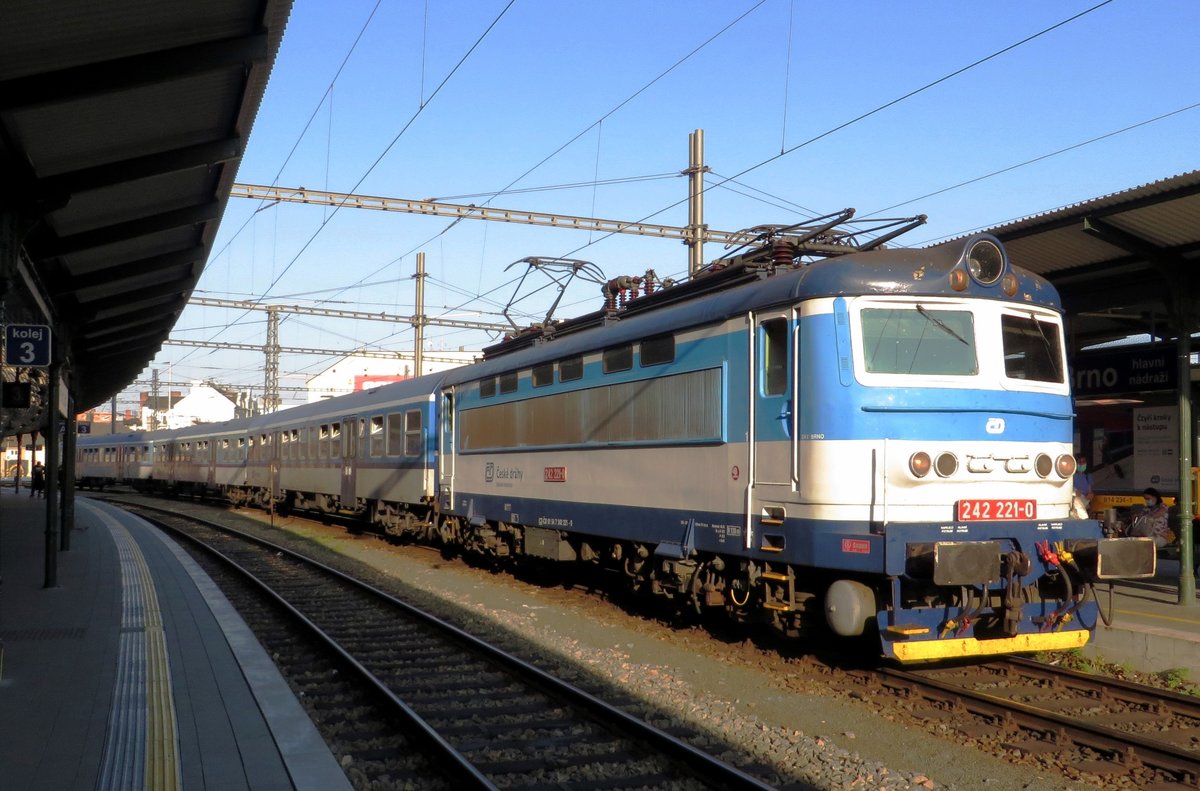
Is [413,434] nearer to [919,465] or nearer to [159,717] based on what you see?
[159,717]

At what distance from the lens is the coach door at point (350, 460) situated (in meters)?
23.3

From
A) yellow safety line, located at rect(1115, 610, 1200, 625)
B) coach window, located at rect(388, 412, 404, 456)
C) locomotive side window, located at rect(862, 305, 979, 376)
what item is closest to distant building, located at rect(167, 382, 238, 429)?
coach window, located at rect(388, 412, 404, 456)

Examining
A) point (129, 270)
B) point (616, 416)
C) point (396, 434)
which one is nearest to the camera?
point (616, 416)

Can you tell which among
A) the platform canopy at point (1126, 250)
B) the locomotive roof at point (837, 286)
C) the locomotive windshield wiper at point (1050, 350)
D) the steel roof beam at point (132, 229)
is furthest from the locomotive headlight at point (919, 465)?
the steel roof beam at point (132, 229)

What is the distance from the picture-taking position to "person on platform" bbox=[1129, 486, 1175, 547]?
44.9ft

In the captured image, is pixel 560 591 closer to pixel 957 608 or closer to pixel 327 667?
pixel 327 667

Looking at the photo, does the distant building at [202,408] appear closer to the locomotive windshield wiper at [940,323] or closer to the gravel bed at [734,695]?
the gravel bed at [734,695]

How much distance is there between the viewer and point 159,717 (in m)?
7.12

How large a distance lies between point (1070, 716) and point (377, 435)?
1627cm

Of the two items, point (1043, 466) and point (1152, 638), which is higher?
point (1043, 466)

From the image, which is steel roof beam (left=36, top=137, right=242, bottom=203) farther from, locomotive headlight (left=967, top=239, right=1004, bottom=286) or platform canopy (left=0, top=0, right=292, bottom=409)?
locomotive headlight (left=967, top=239, right=1004, bottom=286)

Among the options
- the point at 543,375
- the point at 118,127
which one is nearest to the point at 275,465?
the point at 543,375

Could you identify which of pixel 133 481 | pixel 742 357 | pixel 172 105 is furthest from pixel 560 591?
pixel 133 481

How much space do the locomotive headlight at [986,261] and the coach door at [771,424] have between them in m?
1.56
